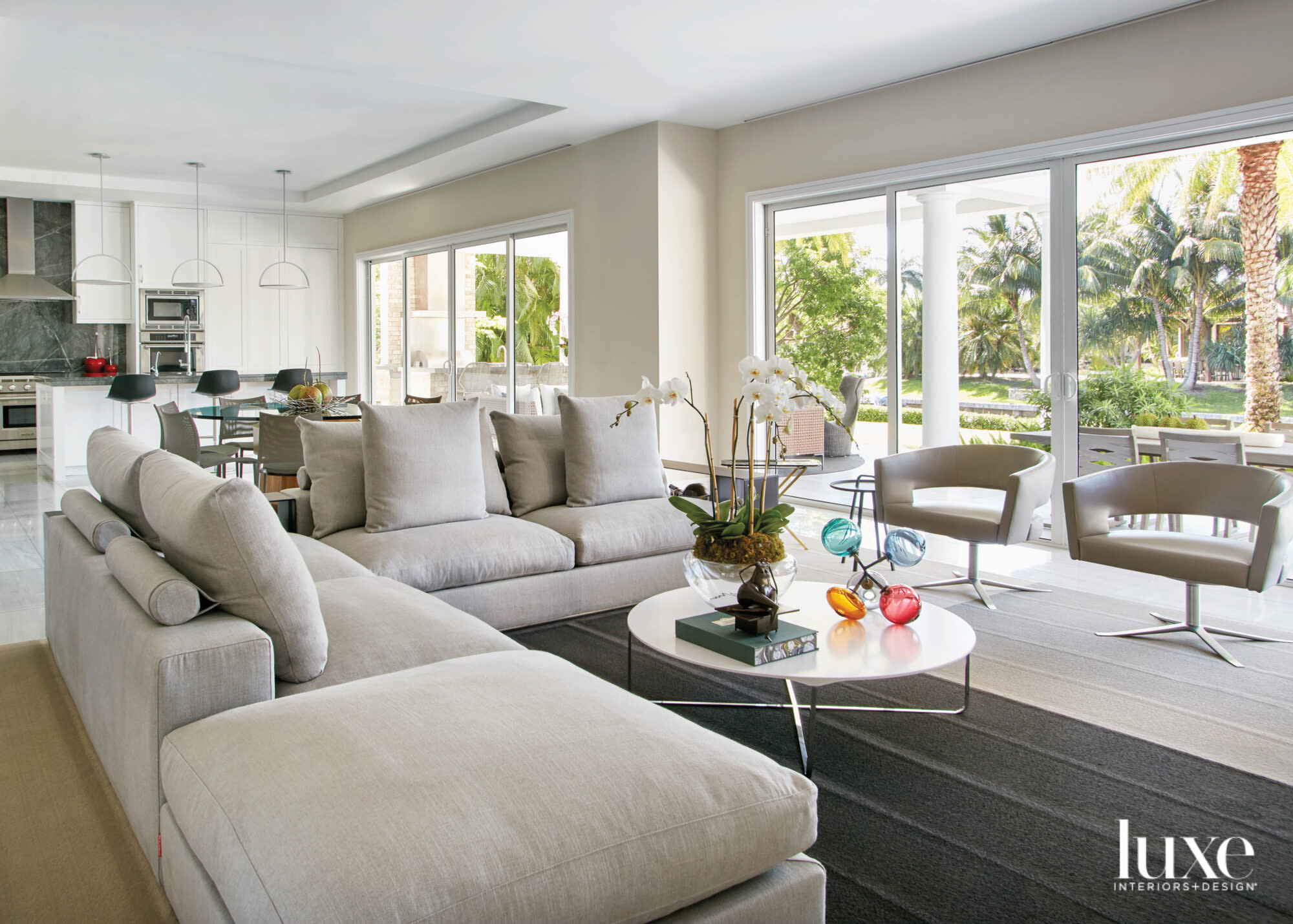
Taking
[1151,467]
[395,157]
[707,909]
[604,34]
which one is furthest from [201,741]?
Answer: [395,157]

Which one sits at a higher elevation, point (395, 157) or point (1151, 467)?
point (395, 157)

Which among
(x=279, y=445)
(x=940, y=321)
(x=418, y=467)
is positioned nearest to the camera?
(x=418, y=467)

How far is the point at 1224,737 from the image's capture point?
9.12 feet

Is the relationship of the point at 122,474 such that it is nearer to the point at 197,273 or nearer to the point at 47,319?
the point at 197,273

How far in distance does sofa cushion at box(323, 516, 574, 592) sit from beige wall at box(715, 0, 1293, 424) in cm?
346

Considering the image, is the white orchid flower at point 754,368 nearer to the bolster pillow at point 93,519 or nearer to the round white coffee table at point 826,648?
the round white coffee table at point 826,648

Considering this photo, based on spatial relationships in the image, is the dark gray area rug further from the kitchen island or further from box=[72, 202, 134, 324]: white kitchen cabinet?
box=[72, 202, 134, 324]: white kitchen cabinet

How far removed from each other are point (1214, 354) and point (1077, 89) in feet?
5.02

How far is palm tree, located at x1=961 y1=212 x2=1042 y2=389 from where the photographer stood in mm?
5363

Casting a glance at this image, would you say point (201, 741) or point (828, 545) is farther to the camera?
point (828, 545)

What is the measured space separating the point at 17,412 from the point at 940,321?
31.1 feet

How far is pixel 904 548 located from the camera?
2.99 meters

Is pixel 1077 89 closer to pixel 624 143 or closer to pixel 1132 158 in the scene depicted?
pixel 1132 158

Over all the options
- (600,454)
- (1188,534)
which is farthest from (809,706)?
(1188,534)
